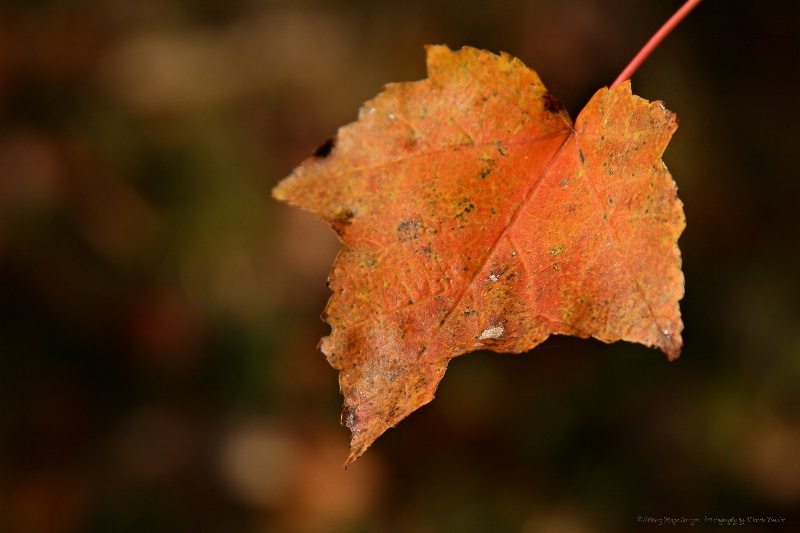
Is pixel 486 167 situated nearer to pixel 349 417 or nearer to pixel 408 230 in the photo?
pixel 408 230

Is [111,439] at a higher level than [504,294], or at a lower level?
lower

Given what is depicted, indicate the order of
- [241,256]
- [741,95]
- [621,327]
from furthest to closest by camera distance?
[241,256] → [741,95] → [621,327]

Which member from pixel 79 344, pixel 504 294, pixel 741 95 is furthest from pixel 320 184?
pixel 79 344

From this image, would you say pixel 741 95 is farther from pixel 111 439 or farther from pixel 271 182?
pixel 111 439

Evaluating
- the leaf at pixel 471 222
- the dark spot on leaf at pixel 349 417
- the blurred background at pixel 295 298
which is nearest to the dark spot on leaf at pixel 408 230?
the leaf at pixel 471 222

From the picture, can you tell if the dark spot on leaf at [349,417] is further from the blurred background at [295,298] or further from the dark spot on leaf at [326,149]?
the blurred background at [295,298]
